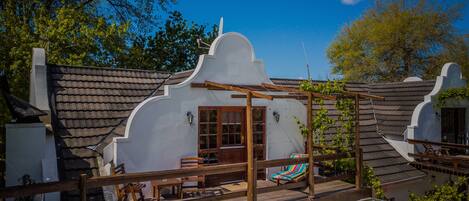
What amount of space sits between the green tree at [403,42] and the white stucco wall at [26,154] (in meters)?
24.9

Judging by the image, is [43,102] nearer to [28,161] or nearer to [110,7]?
[28,161]

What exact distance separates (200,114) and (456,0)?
92.7 feet

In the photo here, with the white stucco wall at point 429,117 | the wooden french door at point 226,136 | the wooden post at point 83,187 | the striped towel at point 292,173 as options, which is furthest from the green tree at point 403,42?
the wooden post at point 83,187

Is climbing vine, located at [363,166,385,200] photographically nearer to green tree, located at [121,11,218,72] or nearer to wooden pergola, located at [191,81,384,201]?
wooden pergola, located at [191,81,384,201]

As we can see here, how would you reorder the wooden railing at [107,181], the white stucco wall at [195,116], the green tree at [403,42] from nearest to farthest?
the wooden railing at [107,181], the white stucco wall at [195,116], the green tree at [403,42]

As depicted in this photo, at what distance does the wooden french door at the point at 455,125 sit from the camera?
515 inches

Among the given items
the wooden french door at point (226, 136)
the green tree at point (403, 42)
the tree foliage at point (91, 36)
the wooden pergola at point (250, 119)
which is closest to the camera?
the wooden pergola at point (250, 119)

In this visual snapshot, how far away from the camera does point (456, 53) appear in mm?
25734

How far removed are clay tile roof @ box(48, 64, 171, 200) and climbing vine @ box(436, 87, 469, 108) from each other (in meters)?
9.80

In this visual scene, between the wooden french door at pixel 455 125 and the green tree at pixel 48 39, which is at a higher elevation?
the green tree at pixel 48 39

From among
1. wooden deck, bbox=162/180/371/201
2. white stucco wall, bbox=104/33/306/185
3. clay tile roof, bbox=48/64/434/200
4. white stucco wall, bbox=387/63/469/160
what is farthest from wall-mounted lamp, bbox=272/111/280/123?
white stucco wall, bbox=387/63/469/160

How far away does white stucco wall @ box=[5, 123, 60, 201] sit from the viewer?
590cm

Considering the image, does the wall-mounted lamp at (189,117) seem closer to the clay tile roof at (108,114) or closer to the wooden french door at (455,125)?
the clay tile roof at (108,114)

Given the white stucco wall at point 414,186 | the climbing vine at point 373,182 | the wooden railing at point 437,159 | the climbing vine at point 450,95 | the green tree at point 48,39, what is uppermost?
the green tree at point 48,39
